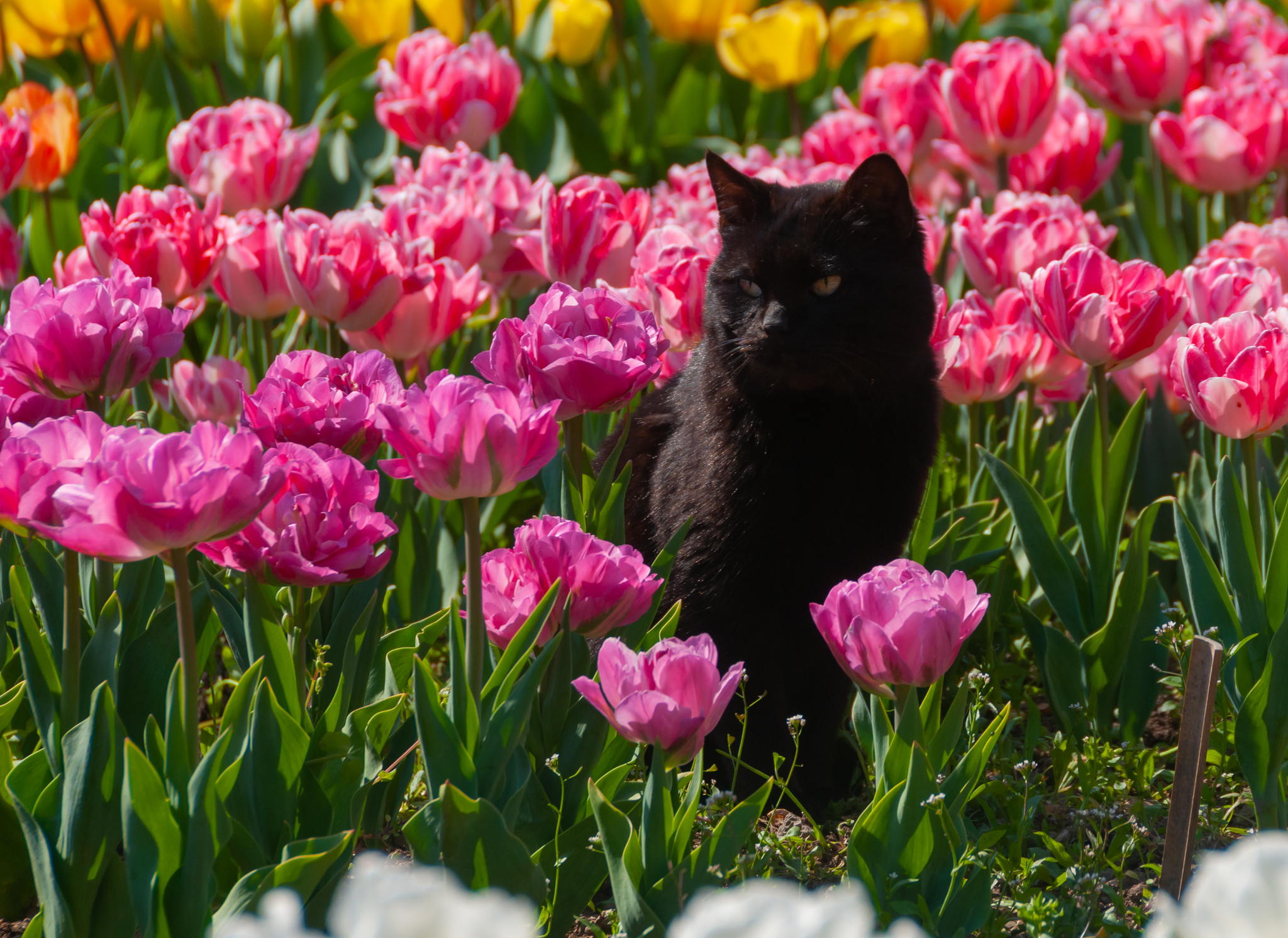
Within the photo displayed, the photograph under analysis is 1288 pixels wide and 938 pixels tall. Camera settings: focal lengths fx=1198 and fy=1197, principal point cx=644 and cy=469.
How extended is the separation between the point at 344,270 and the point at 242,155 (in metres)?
0.94

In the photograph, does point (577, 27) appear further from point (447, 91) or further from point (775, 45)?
point (447, 91)

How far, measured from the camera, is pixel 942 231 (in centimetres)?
307

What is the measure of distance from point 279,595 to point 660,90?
396 centimetres

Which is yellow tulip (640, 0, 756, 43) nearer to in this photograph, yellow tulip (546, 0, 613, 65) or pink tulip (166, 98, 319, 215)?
yellow tulip (546, 0, 613, 65)

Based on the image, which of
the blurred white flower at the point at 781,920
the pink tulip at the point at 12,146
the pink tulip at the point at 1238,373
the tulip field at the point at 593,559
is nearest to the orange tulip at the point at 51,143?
the tulip field at the point at 593,559

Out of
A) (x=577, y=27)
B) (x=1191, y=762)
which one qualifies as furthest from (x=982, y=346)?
(x=577, y=27)

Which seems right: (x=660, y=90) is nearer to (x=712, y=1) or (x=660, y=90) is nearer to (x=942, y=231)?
(x=712, y=1)

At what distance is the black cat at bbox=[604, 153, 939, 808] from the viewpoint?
6.49 ft

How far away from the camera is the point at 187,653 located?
3.97ft

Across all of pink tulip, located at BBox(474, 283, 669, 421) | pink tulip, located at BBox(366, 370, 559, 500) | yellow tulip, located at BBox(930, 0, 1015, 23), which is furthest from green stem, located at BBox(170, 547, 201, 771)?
yellow tulip, located at BBox(930, 0, 1015, 23)

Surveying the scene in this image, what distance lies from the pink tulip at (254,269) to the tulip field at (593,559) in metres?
0.01

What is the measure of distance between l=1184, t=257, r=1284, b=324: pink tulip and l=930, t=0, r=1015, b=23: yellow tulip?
357 cm

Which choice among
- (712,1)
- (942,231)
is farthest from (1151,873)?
(712,1)

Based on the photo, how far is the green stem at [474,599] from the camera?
1270 millimetres
